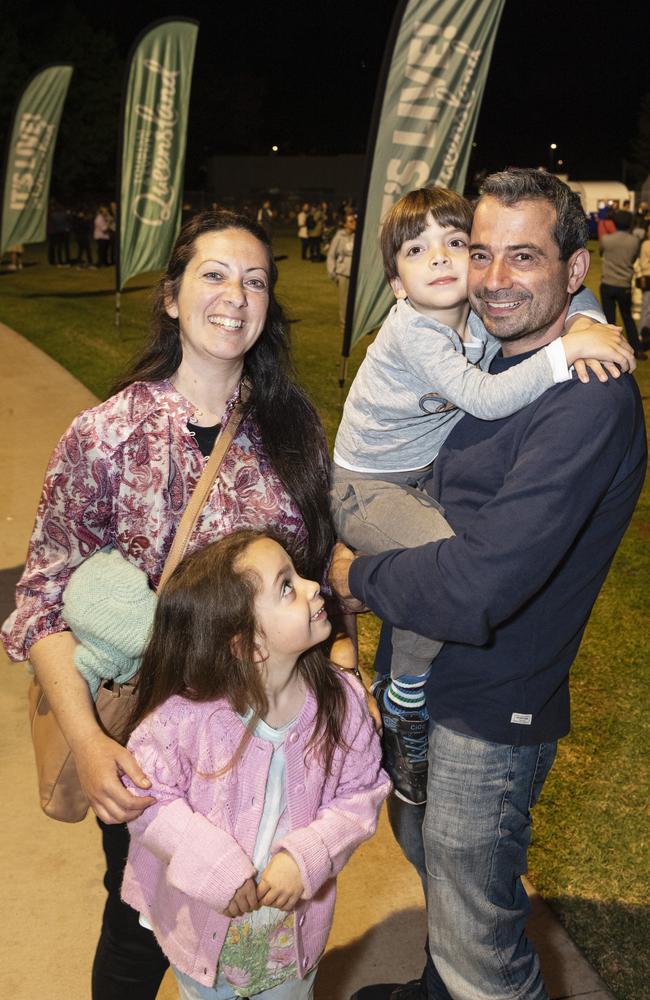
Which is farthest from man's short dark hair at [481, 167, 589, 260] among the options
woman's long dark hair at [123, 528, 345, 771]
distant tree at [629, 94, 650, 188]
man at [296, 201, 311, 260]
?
distant tree at [629, 94, 650, 188]

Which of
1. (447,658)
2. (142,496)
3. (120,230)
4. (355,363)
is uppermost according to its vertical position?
(142,496)

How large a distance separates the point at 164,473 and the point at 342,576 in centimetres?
50

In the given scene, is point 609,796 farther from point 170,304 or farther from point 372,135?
point 372,135

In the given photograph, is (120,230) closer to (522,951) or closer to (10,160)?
(10,160)

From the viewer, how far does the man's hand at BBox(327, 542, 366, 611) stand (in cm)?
248

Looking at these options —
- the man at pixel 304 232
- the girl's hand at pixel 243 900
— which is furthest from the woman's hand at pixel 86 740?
the man at pixel 304 232

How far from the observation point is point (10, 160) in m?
19.1

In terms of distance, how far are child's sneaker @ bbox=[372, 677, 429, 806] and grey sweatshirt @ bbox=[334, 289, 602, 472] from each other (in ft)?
2.32

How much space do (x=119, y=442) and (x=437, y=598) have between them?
0.87 meters

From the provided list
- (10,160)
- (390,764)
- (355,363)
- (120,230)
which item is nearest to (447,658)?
(390,764)

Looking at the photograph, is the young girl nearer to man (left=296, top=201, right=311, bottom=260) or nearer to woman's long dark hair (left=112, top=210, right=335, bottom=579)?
woman's long dark hair (left=112, top=210, right=335, bottom=579)

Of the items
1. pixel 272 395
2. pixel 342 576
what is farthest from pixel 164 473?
pixel 342 576

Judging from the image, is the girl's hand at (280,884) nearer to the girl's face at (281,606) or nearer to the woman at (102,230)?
the girl's face at (281,606)

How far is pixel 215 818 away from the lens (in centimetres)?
226
